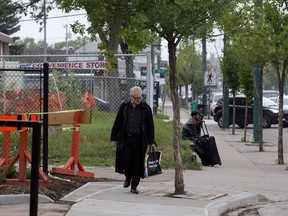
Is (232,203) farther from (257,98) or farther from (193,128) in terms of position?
(257,98)

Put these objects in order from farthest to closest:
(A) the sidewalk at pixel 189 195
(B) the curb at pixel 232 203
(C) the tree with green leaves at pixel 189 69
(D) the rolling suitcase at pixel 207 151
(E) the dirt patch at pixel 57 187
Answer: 1. (C) the tree with green leaves at pixel 189 69
2. (D) the rolling suitcase at pixel 207 151
3. (E) the dirt patch at pixel 57 187
4. (B) the curb at pixel 232 203
5. (A) the sidewalk at pixel 189 195

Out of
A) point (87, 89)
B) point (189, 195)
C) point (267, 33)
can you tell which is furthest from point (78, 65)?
point (189, 195)

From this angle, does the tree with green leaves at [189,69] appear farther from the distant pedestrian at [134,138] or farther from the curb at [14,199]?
the curb at [14,199]

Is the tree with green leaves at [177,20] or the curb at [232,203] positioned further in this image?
the tree with green leaves at [177,20]

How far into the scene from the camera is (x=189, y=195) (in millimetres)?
10508

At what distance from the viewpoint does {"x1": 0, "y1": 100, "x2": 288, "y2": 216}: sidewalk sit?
899 cm

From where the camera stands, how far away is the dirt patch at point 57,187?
9544mm

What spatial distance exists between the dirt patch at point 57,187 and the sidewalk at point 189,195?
16cm

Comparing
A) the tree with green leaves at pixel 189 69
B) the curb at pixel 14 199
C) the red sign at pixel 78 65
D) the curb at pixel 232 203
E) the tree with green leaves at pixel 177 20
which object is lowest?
the curb at pixel 232 203

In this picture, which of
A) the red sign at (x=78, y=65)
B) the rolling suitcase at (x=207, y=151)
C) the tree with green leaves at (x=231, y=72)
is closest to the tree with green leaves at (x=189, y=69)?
the tree with green leaves at (x=231, y=72)

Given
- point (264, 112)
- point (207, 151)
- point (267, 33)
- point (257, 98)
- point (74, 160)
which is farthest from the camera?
point (264, 112)

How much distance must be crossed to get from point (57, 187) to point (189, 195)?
2.03 metres

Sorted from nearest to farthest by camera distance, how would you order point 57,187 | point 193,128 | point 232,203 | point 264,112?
point 232,203 < point 57,187 < point 193,128 < point 264,112

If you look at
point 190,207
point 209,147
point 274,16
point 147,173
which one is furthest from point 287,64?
point 190,207
